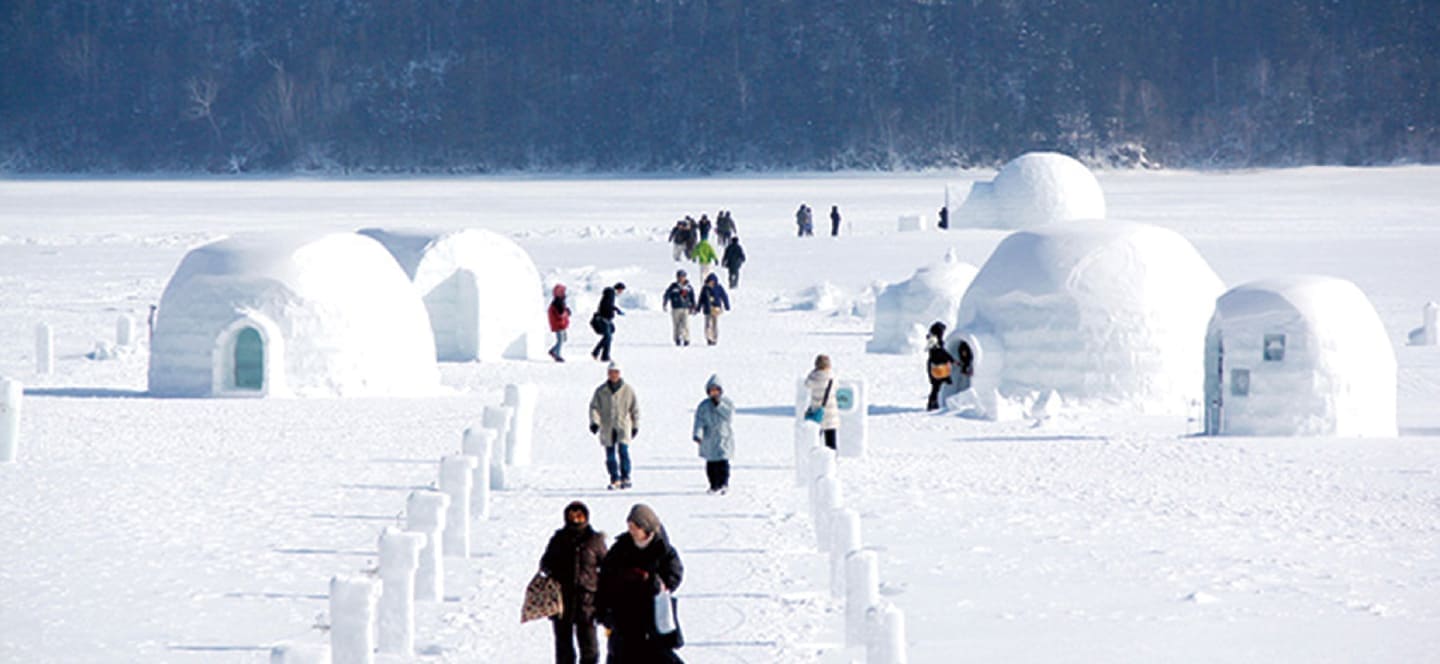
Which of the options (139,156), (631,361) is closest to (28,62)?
(139,156)

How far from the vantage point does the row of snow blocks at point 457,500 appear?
15.1 m

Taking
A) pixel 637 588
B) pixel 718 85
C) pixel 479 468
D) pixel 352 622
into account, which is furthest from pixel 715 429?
pixel 718 85

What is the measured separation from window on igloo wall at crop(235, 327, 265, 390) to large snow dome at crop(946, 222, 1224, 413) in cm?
831

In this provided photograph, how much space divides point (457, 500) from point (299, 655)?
20.8 ft

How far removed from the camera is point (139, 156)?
14138 cm

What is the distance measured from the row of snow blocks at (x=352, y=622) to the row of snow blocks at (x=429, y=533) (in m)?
2.71

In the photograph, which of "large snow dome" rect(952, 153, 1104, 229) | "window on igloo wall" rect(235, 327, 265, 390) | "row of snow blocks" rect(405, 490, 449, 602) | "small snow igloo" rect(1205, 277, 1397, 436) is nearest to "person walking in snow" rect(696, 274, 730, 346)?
"window on igloo wall" rect(235, 327, 265, 390)

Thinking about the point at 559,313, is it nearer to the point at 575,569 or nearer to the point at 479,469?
the point at 479,469

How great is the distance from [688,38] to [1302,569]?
13175 cm

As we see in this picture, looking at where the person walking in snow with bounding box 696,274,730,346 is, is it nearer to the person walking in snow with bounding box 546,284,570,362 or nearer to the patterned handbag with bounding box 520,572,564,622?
the person walking in snow with bounding box 546,284,570,362

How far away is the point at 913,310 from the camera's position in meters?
34.7

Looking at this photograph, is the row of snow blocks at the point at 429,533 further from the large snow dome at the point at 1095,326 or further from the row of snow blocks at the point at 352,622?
the large snow dome at the point at 1095,326

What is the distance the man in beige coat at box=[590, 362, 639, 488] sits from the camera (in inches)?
720

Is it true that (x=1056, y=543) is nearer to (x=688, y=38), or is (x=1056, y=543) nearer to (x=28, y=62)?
(x=688, y=38)
